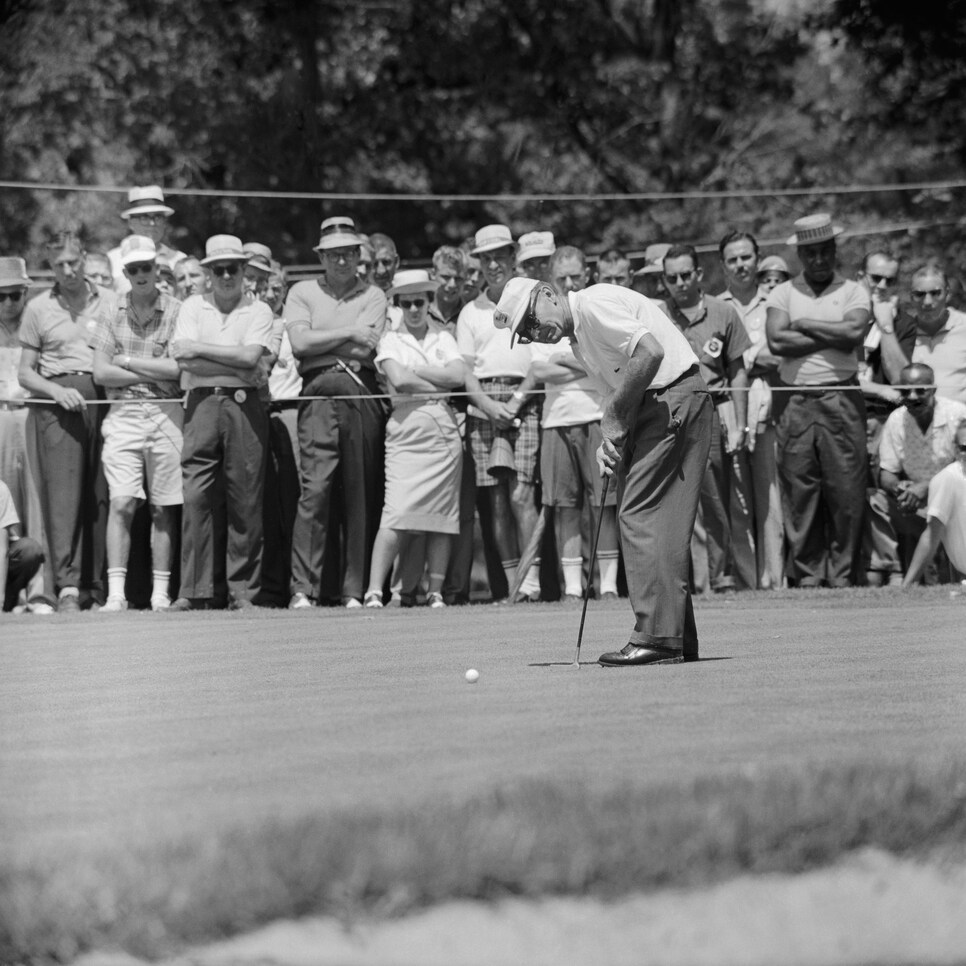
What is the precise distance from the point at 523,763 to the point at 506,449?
25.7 feet

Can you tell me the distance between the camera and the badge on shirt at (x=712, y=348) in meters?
14.3

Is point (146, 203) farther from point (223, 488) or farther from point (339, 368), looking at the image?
point (223, 488)

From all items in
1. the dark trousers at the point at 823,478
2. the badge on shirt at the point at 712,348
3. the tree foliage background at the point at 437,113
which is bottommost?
the dark trousers at the point at 823,478

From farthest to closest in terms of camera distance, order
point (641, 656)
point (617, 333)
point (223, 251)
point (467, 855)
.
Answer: point (223, 251), point (641, 656), point (617, 333), point (467, 855)

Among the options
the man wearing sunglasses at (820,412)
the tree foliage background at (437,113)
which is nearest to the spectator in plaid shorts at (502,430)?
the man wearing sunglasses at (820,412)

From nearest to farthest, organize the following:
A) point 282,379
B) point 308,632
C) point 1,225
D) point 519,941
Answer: point 519,941, point 308,632, point 282,379, point 1,225

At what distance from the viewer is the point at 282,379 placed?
14.8m

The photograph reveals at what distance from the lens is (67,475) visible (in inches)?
556

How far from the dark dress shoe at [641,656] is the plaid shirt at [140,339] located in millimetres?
5516

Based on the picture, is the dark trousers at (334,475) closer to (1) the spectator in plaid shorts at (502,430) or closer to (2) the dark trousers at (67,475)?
(1) the spectator in plaid shorts at (502,430)

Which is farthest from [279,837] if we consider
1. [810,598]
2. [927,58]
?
[927,58]

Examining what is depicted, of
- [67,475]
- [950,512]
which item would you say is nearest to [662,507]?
[950,512]

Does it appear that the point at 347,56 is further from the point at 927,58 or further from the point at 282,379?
the point at 282,379

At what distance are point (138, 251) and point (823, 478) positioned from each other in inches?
203
